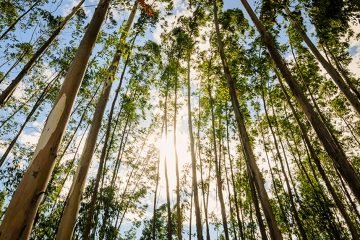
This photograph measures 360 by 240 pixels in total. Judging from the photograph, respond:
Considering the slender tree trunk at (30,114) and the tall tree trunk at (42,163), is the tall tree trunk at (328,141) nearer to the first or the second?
the tall tree trunk at (42,163)

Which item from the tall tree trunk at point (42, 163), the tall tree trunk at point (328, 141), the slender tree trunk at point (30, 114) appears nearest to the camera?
the tall tree trunk at point (42, 163)

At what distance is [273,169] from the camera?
1727cm

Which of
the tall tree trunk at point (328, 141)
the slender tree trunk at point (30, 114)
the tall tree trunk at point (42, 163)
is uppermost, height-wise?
the slender tree trunk at point (30, 114)

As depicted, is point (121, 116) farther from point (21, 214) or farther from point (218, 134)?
point (21, 214)

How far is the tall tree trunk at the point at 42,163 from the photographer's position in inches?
53.1

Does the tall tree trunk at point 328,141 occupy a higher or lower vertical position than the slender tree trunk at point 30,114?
lower

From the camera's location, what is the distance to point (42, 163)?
1598mm


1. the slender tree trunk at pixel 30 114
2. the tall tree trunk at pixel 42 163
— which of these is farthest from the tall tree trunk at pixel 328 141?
the slender tree trunk at pixel 30 114

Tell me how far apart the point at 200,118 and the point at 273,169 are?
6.36 metres

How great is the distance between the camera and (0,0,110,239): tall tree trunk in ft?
4.43

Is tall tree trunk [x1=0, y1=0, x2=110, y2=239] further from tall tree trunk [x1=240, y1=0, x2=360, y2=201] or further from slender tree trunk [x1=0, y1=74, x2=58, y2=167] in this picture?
slender tree trunk [x1=0, y1=74, x2=58, y2=167]

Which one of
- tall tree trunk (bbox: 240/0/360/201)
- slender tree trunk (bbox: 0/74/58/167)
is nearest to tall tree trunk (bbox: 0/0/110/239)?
tall tree trunk (bbox: 240/0/360/201)

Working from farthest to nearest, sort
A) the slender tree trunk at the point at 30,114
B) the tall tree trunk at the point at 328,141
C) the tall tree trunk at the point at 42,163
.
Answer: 1. the slender tree trunk at the point at 30,114
2. the tall tree trunk at the point at 328,141
3. the tall tree trunk at the point at 42,163

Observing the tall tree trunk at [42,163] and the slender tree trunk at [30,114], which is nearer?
the tall tree trunk at [42,163]
